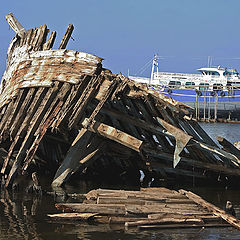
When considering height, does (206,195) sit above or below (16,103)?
below

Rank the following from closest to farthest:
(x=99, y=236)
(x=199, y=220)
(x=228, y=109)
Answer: (x=99, y=236)
(x=199, y=220)
(x=228, y=109)

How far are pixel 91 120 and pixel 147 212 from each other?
3349 mm

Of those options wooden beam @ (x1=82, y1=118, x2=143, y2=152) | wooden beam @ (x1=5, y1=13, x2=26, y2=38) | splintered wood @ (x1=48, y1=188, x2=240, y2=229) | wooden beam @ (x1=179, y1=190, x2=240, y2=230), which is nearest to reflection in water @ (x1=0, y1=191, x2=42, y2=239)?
splintered wood @ (x1=48, y1=188, x2=240, y2=229)

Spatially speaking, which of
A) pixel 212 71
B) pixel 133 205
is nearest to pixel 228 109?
pixel 212 71

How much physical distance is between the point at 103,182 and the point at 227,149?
142 inches

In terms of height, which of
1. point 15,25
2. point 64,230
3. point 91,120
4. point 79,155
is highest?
point 15,25

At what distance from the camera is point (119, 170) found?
46.4 ft

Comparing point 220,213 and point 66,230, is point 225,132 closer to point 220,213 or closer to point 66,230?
point 220,213

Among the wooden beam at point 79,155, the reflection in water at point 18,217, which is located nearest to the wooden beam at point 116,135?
the wooden beam at point 79,155

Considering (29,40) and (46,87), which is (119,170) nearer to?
(46,87)

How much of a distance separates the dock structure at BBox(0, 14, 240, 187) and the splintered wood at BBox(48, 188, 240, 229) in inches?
69.2

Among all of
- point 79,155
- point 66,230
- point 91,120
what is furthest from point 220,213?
point 79,155

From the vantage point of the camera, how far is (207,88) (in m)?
75.5

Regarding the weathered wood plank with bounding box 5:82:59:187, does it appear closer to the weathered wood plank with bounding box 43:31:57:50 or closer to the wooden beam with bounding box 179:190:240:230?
the weathered wood plank with bounding box 43:31:57:50
